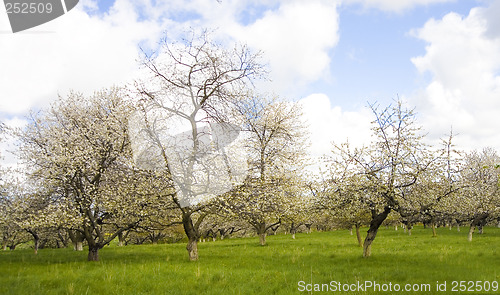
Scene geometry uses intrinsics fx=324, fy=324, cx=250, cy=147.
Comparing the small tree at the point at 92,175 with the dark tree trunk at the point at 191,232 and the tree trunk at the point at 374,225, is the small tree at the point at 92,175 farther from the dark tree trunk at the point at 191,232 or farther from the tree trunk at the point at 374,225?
the tree trunk at the point at 374,225

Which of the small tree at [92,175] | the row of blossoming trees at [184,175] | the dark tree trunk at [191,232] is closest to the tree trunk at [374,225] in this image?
the row of blossoming trees at [184,175]

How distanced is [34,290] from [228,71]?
15.0 m

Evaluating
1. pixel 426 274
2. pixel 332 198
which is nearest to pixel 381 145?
pixel 332 198

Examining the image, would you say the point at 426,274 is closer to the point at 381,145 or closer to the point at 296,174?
the point at 381,145

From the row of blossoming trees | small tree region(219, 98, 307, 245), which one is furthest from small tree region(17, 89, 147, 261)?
small tree region(219, 98, 307, 245)

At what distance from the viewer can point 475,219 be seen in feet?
120

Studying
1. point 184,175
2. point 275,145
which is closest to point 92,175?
point 184,175

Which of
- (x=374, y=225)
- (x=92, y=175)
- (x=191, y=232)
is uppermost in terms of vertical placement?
(x=92, y=175)

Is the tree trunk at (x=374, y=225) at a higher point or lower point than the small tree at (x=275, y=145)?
lower

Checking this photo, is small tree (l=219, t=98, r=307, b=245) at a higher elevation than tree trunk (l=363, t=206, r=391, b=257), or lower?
higher

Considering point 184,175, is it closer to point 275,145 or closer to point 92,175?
point 92,175

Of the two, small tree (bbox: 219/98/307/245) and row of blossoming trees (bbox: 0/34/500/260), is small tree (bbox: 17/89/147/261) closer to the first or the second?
row of blossoming trees (bbox: 0/34/500/260)

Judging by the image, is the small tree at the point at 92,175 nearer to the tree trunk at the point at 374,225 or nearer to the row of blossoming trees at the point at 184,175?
the row of blossoming trees at the point at 184,175

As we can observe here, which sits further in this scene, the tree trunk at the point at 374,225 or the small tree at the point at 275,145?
the small tree at the point at 275,145
